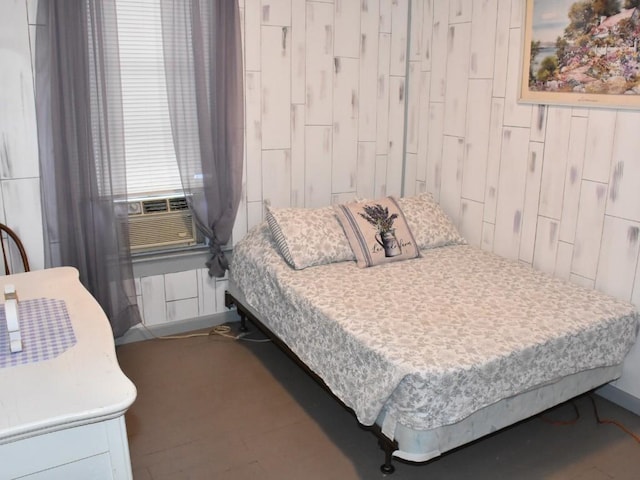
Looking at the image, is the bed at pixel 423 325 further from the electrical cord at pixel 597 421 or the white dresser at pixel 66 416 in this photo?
the white dresser at pixel 66 416

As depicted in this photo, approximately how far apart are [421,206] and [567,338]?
138 centimetres

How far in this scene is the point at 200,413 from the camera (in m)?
2.79

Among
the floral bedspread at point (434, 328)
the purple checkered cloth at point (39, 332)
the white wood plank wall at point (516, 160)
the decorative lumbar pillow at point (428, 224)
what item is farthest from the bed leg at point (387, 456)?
the decorative lumbar pillow at point (428, 224)

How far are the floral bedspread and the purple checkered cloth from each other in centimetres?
108

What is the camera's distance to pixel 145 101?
3.21 meters

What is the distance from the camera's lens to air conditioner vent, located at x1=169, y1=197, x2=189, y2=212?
11.3ft

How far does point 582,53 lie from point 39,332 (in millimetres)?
2606

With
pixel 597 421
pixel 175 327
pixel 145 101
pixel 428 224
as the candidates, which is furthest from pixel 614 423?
pixel 145 101

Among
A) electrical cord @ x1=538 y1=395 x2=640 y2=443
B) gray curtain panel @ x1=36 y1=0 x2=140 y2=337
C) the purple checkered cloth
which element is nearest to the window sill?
gray curtain panel @ x1=36 y1=0 x2=140 y2=337

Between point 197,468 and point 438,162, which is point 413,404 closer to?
point 197,468

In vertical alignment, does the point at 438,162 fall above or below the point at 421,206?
above

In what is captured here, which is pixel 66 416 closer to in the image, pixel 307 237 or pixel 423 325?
pixel 423 325

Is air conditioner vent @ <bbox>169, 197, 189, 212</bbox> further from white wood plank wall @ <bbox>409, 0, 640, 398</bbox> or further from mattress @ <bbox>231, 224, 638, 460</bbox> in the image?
white wood plank wall @ <bbox>409, 0, 640, 398</bbox>

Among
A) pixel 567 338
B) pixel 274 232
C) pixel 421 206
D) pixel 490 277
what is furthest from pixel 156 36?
pixel 567 338
